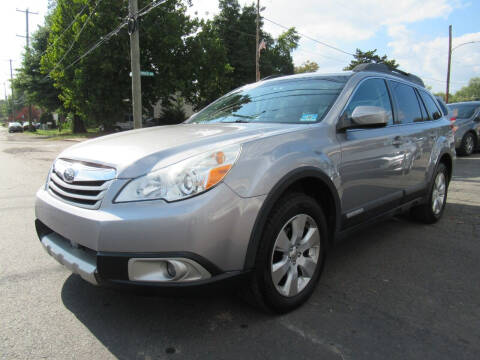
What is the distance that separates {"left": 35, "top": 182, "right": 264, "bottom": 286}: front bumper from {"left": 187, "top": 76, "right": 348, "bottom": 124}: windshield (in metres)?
1.12

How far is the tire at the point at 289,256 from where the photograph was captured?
217cm

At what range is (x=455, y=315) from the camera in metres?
2.40

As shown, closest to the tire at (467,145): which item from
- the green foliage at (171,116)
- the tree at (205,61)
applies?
the tree at (205,61)

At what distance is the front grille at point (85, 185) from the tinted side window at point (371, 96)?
191cm

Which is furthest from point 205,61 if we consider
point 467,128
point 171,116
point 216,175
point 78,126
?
point 216,175

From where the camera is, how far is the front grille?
2.06 metres

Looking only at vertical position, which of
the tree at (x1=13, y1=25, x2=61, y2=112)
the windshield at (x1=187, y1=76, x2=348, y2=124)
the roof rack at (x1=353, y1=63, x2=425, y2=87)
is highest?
the tree at (x1=13, y1=25, x2=61, y2=112)

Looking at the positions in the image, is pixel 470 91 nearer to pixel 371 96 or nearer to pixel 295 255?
pixel 371 96

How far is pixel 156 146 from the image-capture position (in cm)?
229

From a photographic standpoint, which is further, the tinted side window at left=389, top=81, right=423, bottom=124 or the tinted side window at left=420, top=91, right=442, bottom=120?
the tinted side window at left=420, top=91, right=442, bottom=120

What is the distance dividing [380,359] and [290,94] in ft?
7.18

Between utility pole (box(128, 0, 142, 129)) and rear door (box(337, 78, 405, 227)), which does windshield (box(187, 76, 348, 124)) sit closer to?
rear door (box(337, 78, 405, 227))

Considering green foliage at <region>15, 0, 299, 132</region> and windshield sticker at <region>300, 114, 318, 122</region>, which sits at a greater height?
green foliage at <region>15, 0, 299, 132</region>

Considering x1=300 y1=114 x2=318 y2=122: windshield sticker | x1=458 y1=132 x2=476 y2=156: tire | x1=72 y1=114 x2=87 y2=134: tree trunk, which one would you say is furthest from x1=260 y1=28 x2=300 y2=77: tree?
x1=300 y1=114 x2=318 y2=122: windshield sticker
